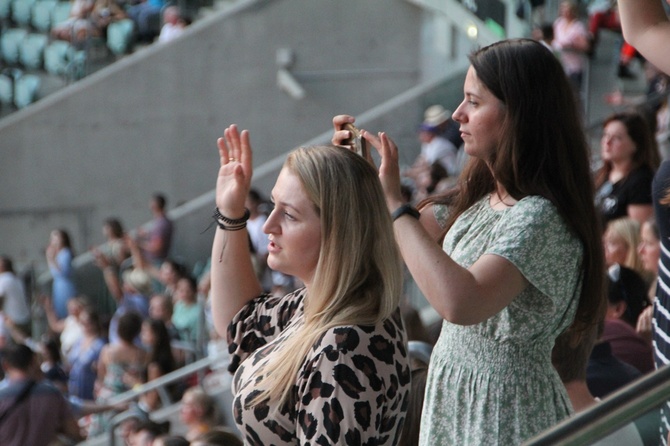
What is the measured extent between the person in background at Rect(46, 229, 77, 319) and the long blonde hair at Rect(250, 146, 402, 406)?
10038 millimetres

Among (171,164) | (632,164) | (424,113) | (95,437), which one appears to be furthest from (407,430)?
(171,164)

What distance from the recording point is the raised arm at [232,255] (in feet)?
9.00

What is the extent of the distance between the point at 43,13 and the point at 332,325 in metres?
16.6

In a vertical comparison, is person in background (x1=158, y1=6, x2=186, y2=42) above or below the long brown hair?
below

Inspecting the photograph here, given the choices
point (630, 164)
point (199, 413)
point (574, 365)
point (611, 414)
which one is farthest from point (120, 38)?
point (611, 414)

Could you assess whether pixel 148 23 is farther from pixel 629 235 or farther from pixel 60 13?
pixel 629 235

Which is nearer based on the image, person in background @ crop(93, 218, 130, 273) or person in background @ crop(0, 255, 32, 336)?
person in background @ crop(0, 255, 32, 336)

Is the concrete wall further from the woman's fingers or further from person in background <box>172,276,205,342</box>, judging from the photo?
the woman's fingers

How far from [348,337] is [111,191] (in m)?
12.7

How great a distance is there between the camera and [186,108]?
14.6 meters

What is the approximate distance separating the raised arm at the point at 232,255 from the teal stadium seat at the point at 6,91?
14.9 m

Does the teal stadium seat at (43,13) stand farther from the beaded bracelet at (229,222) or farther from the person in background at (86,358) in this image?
the beaded bracelet at (229,222)

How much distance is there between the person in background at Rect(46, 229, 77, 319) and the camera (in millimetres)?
12102

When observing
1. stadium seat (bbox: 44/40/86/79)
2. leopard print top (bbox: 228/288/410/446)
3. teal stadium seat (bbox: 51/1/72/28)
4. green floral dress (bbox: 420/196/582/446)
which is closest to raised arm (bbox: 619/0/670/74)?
green floral dress (bbox: 420/196/582/446)
